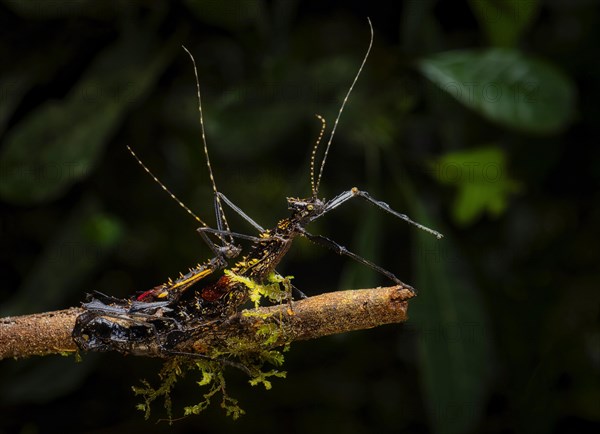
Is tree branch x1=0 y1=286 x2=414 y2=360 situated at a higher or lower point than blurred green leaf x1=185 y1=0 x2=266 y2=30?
lower

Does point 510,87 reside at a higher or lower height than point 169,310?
higher

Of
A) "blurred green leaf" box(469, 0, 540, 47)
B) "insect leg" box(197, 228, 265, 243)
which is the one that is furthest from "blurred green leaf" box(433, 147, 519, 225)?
"insect leg" box(197, 228, 265, 243)

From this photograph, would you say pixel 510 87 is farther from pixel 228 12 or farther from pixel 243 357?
pixel 243 357

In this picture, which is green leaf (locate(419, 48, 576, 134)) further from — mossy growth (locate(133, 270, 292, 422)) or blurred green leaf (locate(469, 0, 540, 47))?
mossy growth (locate(133, 270, 292, 422))

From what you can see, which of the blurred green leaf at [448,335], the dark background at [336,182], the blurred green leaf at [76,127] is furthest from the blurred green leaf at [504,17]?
the blurred green leaf at [76,127]

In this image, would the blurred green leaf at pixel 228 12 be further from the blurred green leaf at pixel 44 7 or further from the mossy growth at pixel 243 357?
the mossy growth at pixel 243 357

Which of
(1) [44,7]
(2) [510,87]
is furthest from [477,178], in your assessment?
(1) [44,7]
